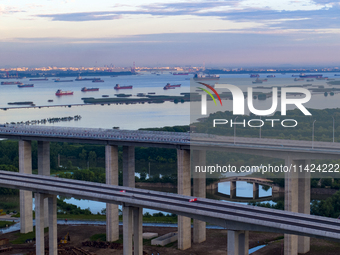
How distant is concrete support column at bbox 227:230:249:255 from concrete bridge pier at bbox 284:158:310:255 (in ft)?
27.2

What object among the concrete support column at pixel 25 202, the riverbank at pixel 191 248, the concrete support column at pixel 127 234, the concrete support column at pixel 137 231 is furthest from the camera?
the concrete support column at pixel 25 202

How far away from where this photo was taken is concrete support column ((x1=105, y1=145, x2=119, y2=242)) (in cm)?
5297

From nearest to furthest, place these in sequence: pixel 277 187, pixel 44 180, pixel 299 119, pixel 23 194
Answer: pixel 44 180, pixel 23 194, pixel 299 119, pixel 277 187

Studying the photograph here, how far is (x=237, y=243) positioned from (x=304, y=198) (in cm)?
1322

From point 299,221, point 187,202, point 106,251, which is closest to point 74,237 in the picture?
point 106,251

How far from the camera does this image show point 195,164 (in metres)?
51.9

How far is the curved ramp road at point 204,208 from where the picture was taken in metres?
34.5

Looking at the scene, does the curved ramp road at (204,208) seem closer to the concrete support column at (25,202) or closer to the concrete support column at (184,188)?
the concrete support column at (184,188)

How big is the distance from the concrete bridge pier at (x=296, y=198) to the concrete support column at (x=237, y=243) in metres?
8.29

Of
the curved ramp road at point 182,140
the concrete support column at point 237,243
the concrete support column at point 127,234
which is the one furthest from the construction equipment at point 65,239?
A: the concrete support column at point 237,243

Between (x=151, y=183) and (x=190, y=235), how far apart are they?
33418 millimetres

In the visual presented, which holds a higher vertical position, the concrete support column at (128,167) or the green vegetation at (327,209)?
the concrete support column at (128,167)

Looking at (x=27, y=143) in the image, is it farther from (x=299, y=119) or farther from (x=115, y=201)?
(x=299, y=119)

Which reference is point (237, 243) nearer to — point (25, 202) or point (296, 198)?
point (296, 198)
